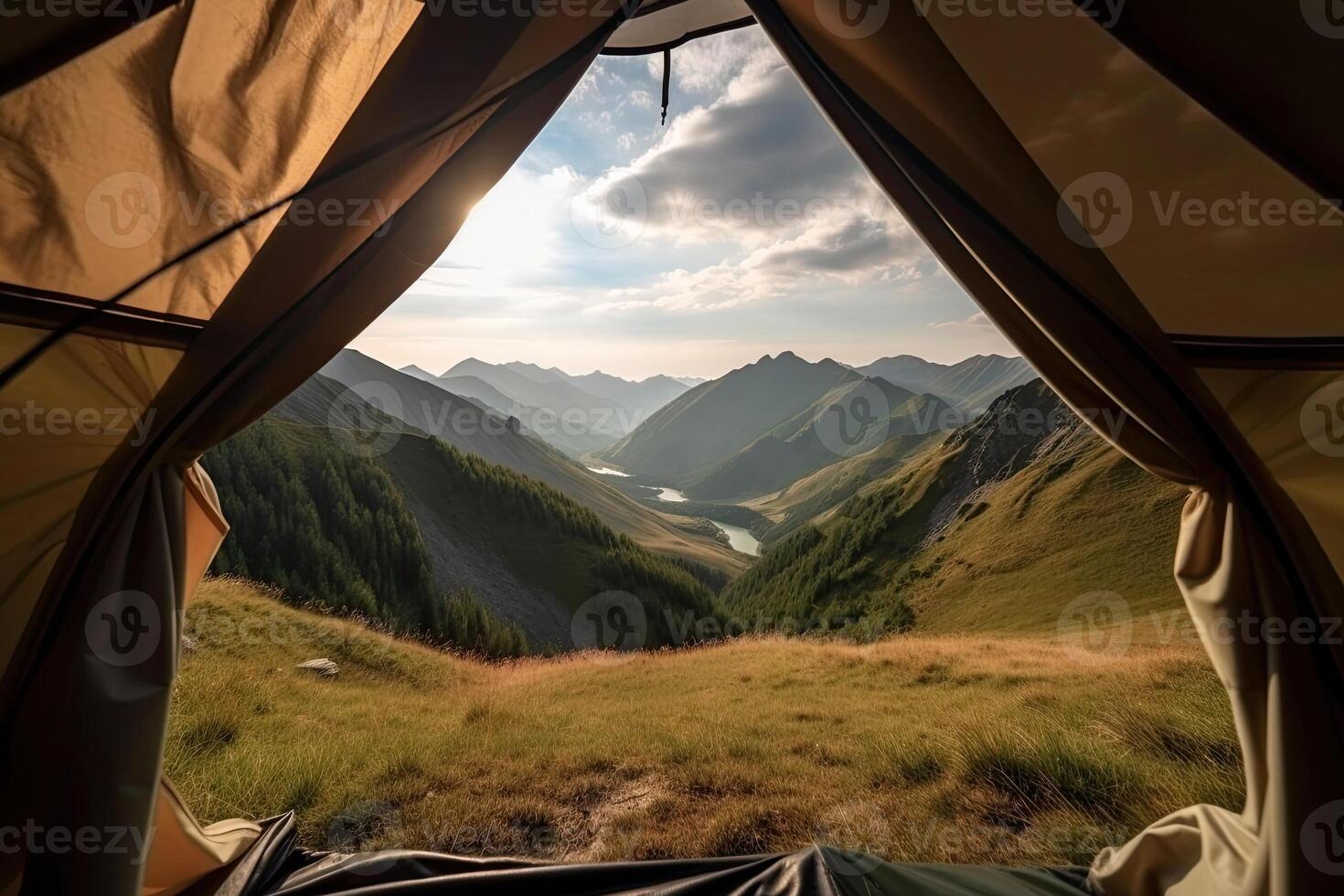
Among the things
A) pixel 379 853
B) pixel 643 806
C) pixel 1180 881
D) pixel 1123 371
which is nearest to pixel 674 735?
pixel 643 806

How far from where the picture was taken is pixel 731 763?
450cm

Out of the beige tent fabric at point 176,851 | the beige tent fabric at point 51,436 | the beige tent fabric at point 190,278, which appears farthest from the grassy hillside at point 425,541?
the beige tent fabric at point 176,851

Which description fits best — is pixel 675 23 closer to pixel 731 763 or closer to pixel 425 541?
pixel 731 763

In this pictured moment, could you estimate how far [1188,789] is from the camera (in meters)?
3.44

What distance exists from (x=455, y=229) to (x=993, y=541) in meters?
53.3

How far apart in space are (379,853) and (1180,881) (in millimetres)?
4042

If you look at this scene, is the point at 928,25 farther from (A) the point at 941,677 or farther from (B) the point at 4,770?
(A) the point at 941,677

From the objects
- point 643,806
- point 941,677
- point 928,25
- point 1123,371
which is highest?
point 928,25

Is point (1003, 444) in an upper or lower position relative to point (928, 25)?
upper

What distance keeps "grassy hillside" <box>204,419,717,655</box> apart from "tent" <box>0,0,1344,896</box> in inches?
921

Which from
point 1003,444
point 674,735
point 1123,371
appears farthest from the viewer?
point 1003,444

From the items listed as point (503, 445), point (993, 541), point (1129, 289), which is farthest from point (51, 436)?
point (503, 445)

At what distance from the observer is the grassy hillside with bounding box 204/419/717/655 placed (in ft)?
109

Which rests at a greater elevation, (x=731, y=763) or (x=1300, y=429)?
(x=1300, y=429)
